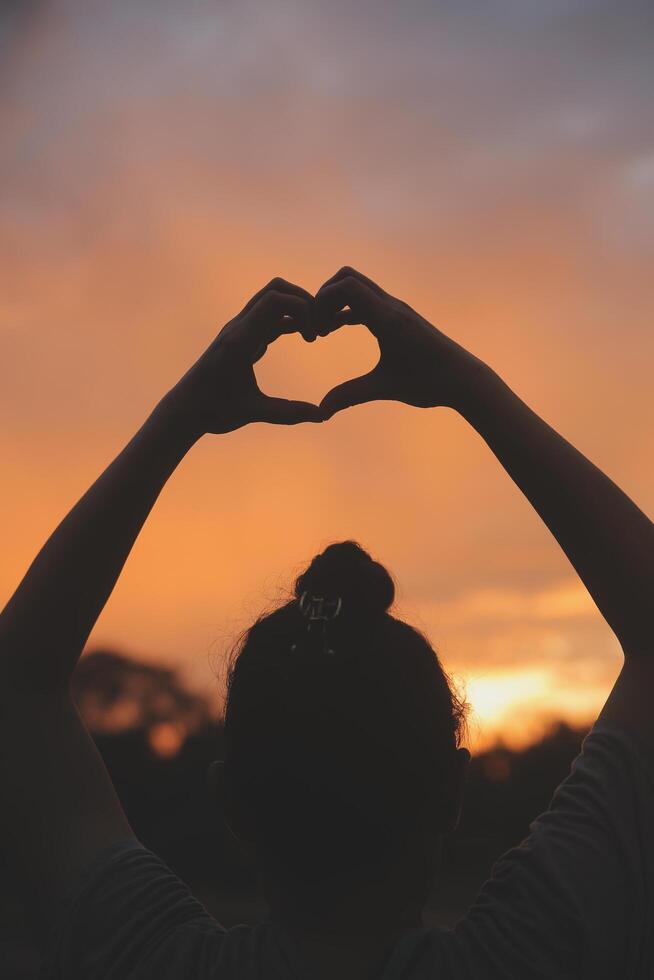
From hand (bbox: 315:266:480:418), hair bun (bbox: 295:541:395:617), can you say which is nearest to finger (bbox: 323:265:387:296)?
hand (bbox: 315:266:480:418)

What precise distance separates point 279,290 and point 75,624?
825mm

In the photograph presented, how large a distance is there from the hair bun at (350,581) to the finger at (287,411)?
0.35 m

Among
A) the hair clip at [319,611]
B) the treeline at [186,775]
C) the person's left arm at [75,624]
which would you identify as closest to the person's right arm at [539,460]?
the person's left arm at [75,624]

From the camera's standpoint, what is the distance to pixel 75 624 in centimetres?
180

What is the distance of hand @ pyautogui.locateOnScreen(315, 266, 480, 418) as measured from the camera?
6.56ft

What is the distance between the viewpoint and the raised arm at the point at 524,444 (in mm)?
1775

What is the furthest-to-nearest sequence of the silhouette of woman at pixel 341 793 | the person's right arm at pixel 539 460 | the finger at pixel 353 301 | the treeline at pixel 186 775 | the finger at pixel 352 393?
the treeline at pixel 186 775 < the finger at pixel 352 393 < the finger at pixel 353 301 < the person's right arm at pixel 539 460 < the silhouette of woman at pixel 341 793

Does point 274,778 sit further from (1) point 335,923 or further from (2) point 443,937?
(2) point 443,937

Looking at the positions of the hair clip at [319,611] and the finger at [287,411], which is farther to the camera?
the finger at [287,411]

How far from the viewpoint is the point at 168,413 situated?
2033 mm

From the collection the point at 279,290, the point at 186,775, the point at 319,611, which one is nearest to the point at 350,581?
the point at 319,611

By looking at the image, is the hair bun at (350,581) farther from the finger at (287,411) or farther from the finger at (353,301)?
the finger at (353,301)

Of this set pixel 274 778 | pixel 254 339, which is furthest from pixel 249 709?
pixel 254 339

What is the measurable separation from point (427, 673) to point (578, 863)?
0.41m
